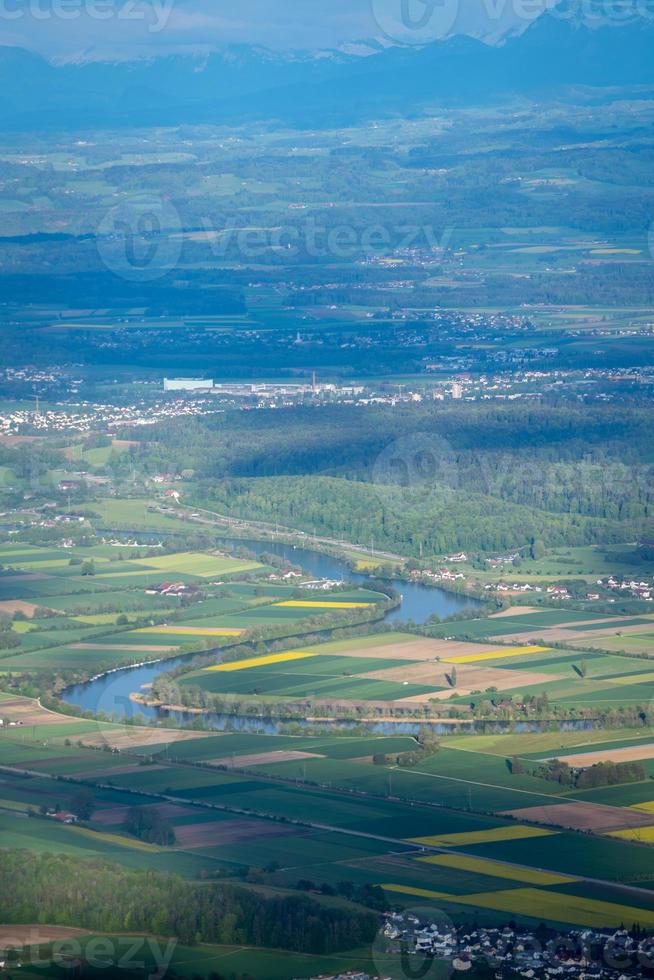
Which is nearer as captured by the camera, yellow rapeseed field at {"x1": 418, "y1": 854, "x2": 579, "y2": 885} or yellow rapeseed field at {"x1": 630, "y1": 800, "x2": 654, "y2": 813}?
yellow rapeseed field at {"x1": 418, "y1": 854, "x2": 579, "y2": 885}

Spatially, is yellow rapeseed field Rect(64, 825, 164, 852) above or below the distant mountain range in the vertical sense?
below

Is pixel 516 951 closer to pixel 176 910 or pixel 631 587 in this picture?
pixel 176 910

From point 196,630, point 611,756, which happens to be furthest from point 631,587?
point 611,756

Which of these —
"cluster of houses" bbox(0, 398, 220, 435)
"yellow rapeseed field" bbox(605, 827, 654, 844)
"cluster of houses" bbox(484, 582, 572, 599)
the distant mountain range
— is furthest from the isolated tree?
the distant mountain range

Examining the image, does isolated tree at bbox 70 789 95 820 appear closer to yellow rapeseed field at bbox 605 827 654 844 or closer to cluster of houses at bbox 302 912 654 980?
cluster of houses at bbox 302 912 654 980

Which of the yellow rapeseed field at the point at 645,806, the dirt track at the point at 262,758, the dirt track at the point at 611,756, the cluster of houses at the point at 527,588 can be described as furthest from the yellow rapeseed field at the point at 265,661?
the yellow rapeseed field at the point at 645,806

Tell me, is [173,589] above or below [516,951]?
above
